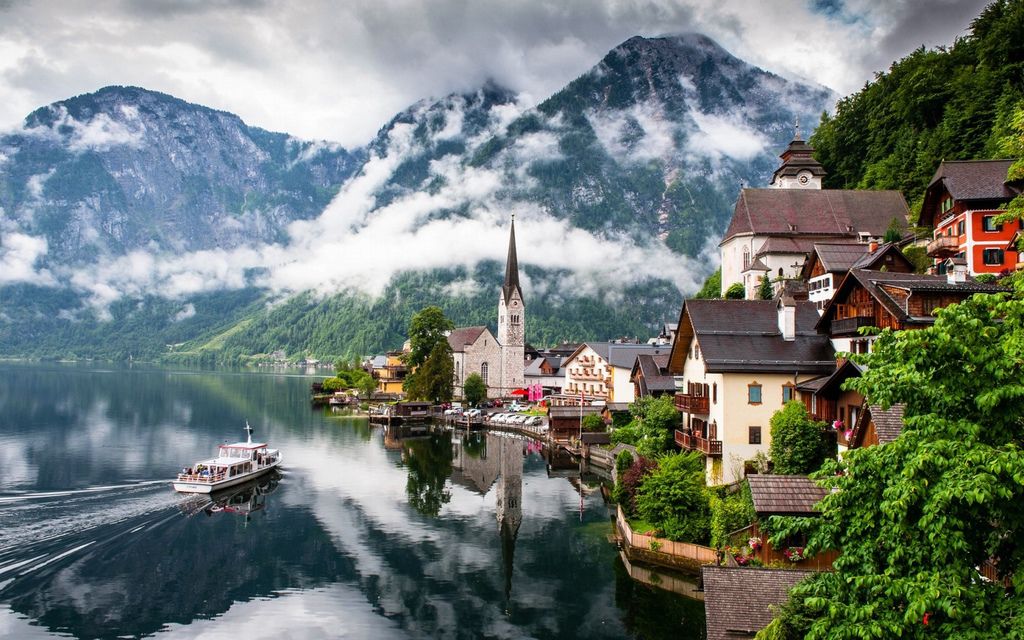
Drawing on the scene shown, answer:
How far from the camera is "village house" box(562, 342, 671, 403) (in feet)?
274

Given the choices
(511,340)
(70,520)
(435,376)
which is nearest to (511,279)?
(511,340)

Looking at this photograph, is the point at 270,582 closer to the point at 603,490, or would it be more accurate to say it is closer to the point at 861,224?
the point at 603,490

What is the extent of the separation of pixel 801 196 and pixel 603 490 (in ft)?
147

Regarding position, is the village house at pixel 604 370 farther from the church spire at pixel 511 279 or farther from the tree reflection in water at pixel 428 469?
the church spire at pixel 511 279

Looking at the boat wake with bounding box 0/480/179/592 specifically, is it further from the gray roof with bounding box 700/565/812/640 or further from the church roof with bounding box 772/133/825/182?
the church roof with bounding box 772/133/825/182

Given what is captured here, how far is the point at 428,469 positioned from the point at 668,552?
34.0 m

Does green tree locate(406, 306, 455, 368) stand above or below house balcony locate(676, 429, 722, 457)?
above

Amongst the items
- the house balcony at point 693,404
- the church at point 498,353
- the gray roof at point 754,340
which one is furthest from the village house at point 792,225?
the church at point 498,353

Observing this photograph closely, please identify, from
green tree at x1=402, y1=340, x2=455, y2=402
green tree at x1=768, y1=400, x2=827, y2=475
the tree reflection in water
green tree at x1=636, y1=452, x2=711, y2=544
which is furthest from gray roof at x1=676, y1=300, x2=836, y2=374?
green tree at x1=402, y1=340, x2=455, y2=402

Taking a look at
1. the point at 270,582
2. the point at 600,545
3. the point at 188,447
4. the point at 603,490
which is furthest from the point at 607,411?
the point at 270,582

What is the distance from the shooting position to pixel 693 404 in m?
40.2

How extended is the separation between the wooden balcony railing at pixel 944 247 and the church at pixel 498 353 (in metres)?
92.8

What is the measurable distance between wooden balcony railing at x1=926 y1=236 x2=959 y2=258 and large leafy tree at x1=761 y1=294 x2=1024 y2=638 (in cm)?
3445

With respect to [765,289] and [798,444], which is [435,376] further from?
[798,444]
